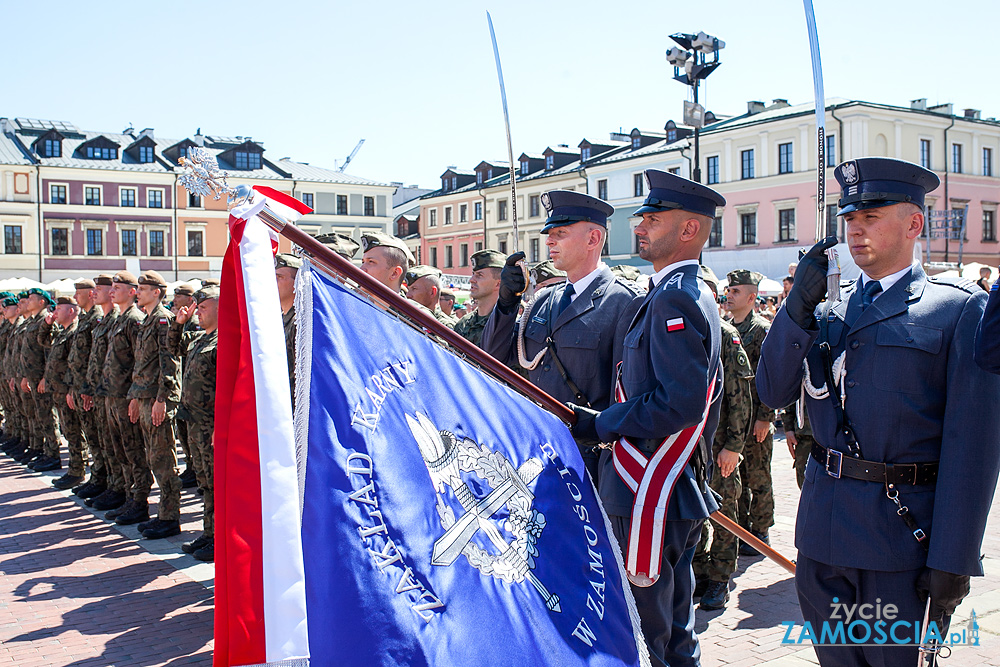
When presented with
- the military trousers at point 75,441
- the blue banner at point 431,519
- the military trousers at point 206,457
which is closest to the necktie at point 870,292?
the blue banner at point 431,519

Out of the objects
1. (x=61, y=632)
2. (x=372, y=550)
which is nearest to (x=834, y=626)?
(x=372, y=550)

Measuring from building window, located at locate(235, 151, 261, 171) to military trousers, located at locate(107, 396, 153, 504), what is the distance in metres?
48.8

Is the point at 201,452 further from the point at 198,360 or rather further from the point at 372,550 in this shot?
the point at 372,550

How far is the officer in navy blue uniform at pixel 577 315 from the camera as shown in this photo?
411 centimetres

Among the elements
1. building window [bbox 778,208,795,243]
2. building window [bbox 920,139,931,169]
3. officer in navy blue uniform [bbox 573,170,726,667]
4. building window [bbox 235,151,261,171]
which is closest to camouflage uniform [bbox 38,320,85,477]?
officer in navy blue uniform [bbox 573,170,726,667]

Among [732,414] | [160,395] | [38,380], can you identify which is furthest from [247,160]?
[732,414]

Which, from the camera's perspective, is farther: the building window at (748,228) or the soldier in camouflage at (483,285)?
the building window at (748,228)

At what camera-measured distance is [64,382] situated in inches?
438

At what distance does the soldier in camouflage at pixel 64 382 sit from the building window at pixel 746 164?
120ft

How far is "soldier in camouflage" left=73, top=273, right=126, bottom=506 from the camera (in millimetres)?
9164

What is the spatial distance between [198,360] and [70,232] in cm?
5097

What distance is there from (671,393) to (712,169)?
43.7 metres

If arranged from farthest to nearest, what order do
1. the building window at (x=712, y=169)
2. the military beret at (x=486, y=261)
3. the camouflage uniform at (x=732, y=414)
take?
the building window at (x=712, y=169) → the military beret at (x=486, y=261) → the camouflage uniform at (x=732, y=414)

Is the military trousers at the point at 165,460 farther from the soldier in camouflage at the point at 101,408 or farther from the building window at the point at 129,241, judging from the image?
the building window at the point at 129,241
